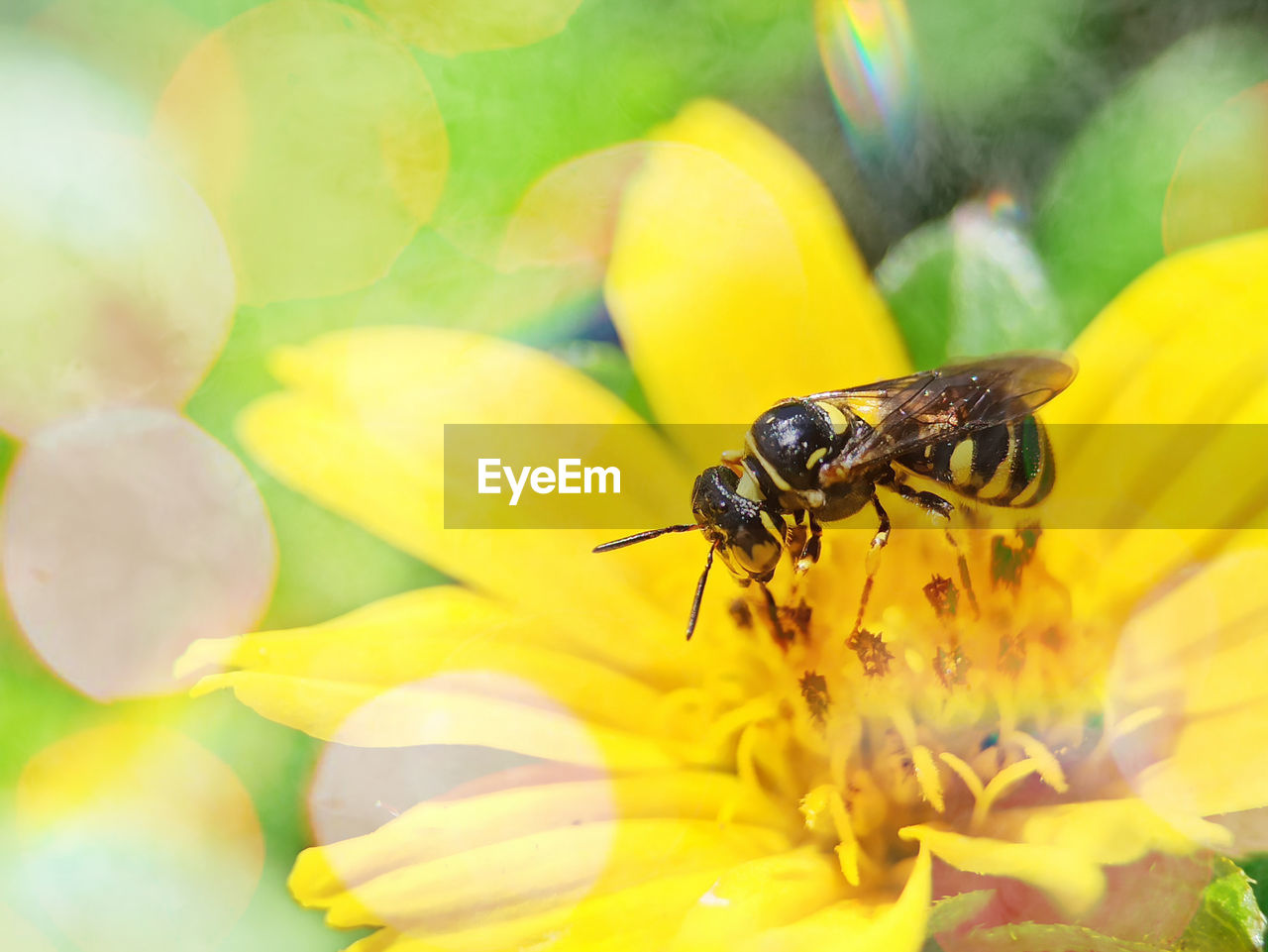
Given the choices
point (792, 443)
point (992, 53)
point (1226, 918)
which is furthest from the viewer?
point (992, 53)

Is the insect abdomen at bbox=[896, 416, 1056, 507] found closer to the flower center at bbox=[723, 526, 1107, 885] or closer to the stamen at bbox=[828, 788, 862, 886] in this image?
the flower center at bbox=[723, 526, 1107, 885]

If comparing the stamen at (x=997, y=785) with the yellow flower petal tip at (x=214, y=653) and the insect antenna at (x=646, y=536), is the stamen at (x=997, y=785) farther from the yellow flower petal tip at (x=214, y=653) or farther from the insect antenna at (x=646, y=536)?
the yellow flower petal tip at (x=214, y=653)

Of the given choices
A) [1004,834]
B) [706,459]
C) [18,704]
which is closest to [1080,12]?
[706,459]

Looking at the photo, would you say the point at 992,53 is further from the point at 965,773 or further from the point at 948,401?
the point at 965,773

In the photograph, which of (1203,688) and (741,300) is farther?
(741,300)

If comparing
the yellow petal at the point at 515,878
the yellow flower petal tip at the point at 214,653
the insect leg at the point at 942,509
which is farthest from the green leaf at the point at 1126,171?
the yellow flower petal tip at the point at 214,653

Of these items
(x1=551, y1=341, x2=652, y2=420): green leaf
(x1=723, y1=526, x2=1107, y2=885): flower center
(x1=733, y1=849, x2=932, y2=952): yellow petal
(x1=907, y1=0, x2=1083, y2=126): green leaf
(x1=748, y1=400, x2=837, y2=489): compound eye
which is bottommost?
(x1=733, y1=849, x2=932, y2=952): yellow petal

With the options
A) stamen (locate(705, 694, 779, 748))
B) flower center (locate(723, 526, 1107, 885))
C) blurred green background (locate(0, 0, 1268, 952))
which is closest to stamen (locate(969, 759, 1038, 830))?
flower center (locate(723, 526, 1107, 885))

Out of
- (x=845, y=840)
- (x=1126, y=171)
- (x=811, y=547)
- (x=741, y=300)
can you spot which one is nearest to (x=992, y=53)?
(x=1126, y=171)
